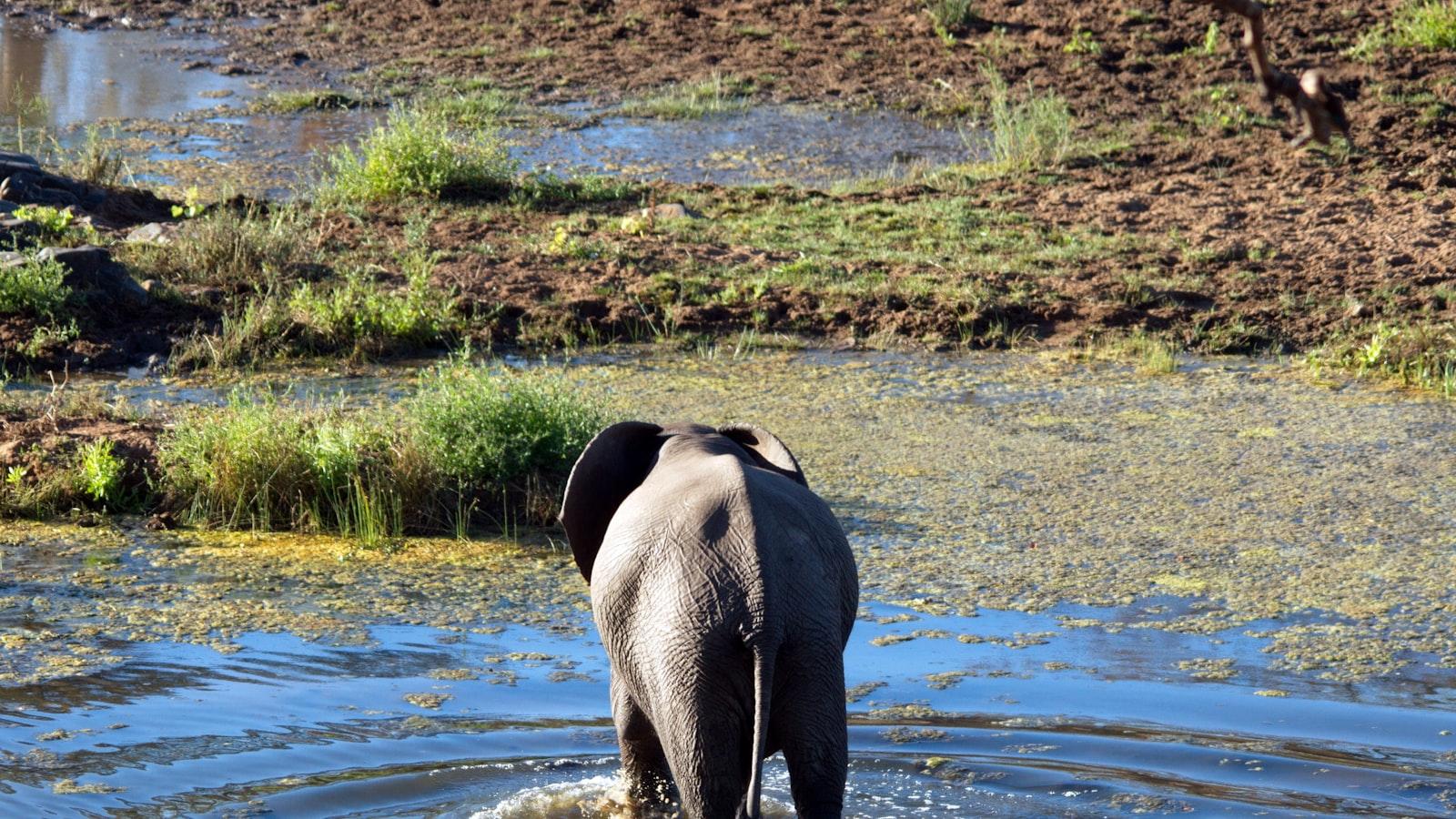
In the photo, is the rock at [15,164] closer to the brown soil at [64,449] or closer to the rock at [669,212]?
the rock at [669,212]

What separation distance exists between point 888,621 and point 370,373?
415 centimetres

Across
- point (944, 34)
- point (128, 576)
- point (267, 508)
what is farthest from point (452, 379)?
point (944, 34)

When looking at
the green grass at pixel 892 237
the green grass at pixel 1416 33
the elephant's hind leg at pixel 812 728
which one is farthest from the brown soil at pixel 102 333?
the green grass at pixel 1416 33

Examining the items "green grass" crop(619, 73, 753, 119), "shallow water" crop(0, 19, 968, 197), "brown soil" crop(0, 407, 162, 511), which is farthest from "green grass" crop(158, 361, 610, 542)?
"green grass" crop(619, 73, 753, 119)

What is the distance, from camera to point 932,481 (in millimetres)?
7637

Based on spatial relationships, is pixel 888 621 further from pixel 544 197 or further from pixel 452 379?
pixel 544 197

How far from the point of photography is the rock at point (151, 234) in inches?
442

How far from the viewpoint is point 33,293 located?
31.8 ft

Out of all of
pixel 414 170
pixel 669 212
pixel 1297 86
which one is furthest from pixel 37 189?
pixel 1297 86

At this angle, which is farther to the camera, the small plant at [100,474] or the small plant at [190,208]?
the small plant at [190,208]

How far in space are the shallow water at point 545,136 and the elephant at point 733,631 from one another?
1006cm

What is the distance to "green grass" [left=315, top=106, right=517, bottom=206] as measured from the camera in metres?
12.6

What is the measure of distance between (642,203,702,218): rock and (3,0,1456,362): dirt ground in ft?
3.26

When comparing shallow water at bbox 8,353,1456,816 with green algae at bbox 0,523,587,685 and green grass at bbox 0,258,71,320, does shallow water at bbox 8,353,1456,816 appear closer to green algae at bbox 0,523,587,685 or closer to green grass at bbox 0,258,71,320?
green algae at bbox 0,523,587,685
